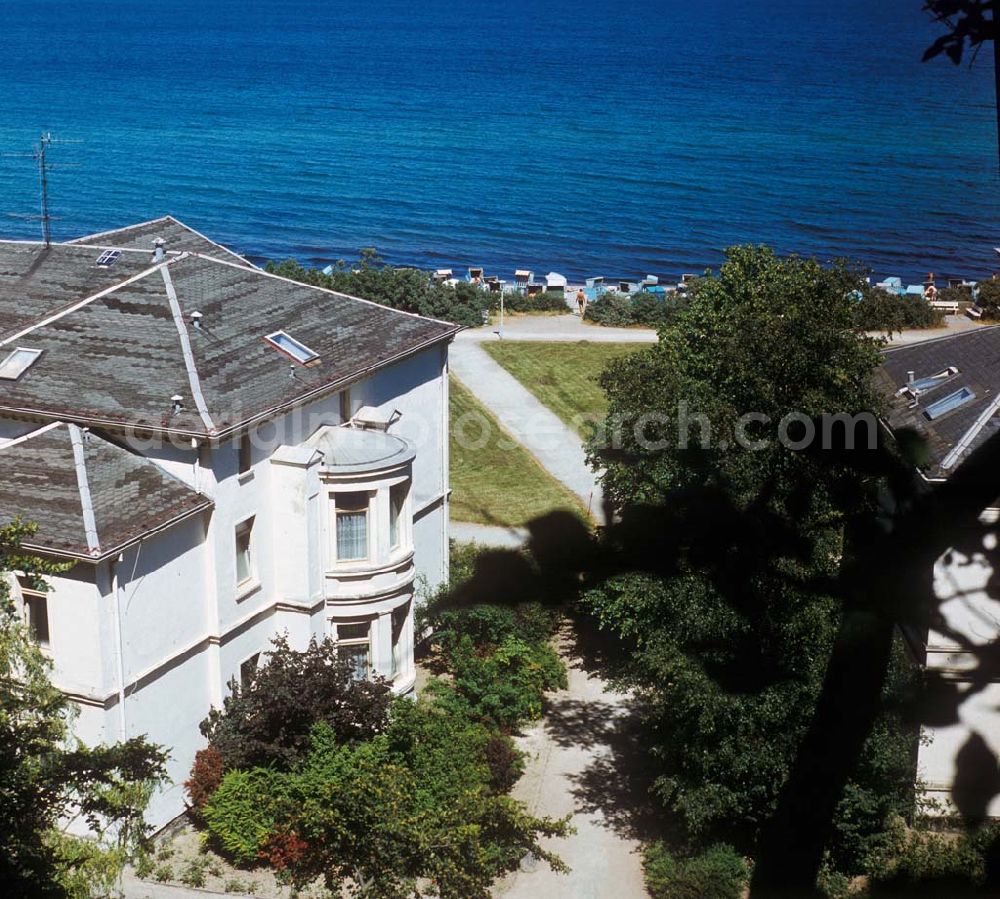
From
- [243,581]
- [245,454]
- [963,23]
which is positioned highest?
[963,23]

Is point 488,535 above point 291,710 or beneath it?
beneath

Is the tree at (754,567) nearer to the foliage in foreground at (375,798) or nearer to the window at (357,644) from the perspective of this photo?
the foliage in foreground at (375,798)

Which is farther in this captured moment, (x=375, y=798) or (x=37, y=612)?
(x=37, y=612)

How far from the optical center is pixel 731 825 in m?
22.5

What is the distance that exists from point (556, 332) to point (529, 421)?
1509 centimetres

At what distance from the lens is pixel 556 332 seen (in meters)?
61.8

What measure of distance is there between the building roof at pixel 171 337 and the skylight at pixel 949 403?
10496 millimetres

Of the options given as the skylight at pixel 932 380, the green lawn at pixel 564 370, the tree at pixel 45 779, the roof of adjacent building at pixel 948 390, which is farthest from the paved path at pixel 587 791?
the green lawn at pixel 564 370

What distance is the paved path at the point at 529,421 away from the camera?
41438 mm

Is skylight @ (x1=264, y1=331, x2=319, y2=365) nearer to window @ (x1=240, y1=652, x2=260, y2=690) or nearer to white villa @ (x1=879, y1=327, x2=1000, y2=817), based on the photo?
window @ (x1=240, y1=652, x2=260, y2=690)

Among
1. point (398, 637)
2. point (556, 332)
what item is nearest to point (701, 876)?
point (398, 637)

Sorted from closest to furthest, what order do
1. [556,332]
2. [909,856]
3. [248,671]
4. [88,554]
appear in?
[88,554] < [909,856] < [248,671] < [556,332]

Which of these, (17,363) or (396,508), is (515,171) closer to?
(396,508)

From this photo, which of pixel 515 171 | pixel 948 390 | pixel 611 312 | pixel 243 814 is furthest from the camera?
pixel 515 171
